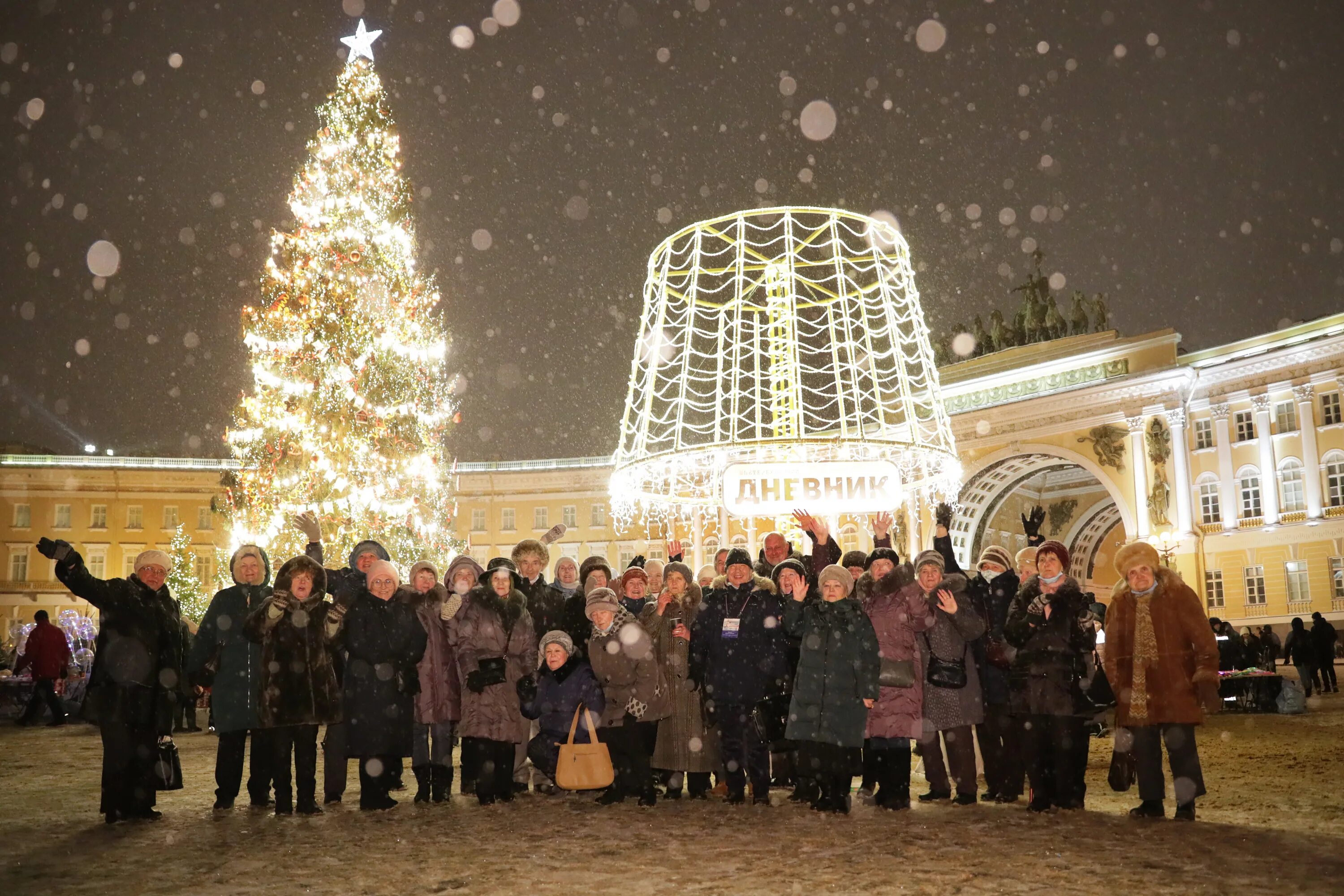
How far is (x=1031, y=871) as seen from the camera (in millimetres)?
5438

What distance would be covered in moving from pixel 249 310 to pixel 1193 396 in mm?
32534

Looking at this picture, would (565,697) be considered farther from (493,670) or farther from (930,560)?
(930,560)

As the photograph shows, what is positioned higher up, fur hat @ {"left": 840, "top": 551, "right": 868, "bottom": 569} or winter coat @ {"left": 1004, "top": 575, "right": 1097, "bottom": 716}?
fur hat @ {"left": 840, "top": 551, "right": 868, "bottom": 569}

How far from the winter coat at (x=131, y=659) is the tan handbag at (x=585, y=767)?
2645 mm

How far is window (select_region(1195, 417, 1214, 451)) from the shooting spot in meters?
39.8

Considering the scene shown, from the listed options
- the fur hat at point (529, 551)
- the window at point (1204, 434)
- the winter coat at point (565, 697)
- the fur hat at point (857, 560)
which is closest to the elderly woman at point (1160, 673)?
the fur hat at point (857, 560)

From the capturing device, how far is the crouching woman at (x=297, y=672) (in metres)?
7.61

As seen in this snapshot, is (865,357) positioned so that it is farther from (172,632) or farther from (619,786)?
(172,632)

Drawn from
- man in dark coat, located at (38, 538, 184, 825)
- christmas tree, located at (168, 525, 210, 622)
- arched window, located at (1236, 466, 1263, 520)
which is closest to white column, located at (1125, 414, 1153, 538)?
arched window, located at (1236, 466, 1263, 520)

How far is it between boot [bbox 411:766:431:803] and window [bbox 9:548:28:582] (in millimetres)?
62284

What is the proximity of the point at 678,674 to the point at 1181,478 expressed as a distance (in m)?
35.4

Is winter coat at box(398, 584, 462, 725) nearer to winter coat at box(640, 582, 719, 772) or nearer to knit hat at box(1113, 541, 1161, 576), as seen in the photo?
winter coat at box(640, 582, 719, 772)

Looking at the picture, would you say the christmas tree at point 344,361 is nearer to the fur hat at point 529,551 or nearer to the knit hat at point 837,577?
the fur hat at point 529,551

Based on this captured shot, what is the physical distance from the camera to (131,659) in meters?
7.41
